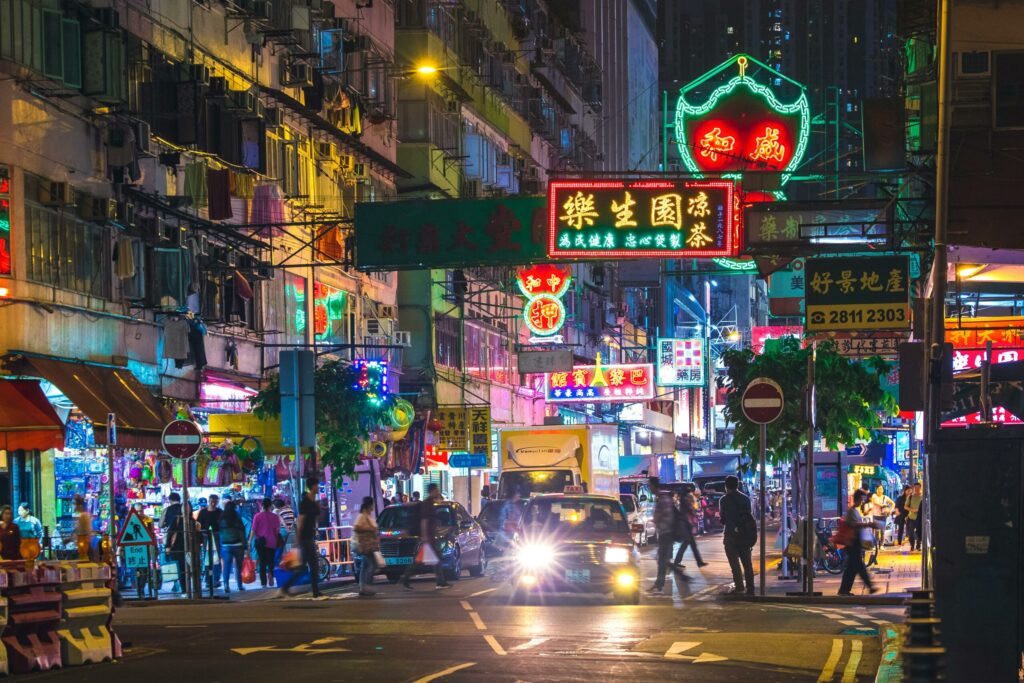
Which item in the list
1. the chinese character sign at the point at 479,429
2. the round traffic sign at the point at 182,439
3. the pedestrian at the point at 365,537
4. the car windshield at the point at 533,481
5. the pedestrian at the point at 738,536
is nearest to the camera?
the pedestrian at the point at 738,536

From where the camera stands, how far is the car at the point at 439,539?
31984mm

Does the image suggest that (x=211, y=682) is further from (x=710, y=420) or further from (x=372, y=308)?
(x=710, y=420)

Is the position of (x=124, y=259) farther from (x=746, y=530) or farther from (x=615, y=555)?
(x=746, y=530)

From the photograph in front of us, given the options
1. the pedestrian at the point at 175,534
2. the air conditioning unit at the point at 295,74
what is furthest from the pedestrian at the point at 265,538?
the air conditioning unit at the point at 295,74

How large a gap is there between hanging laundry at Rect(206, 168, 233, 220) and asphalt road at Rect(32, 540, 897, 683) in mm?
10426

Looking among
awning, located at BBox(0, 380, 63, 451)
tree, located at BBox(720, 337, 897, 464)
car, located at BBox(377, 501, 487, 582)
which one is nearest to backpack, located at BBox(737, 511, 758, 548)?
car, located at BBox(377, 501, 487, 582)

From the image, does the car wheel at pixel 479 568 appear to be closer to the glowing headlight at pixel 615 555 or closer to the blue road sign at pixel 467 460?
the glowing headlight at pixel 615 555

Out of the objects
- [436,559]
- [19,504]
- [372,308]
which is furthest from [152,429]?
[372,308]

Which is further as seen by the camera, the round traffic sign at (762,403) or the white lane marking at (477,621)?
the round traffic sign at (762,403)

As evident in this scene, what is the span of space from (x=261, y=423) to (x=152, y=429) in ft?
23.1

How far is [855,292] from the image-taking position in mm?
27484

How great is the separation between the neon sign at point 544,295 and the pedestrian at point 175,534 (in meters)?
27.6

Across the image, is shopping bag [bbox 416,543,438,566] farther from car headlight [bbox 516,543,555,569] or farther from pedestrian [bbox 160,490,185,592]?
car headlight [bbox 516,543,555,569]

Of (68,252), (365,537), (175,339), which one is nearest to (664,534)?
(365,537)
